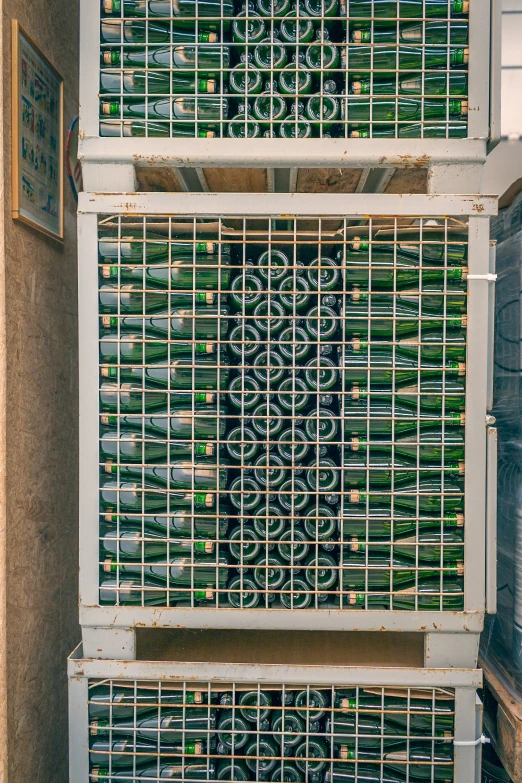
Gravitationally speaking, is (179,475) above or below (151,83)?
below

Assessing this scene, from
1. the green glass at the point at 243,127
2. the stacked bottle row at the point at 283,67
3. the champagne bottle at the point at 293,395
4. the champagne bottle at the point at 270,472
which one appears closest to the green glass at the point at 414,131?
the stacked bottle row at the point at 283,67

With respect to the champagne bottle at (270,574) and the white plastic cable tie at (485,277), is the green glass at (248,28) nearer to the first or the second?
the white plastic cable tie at (485,277)

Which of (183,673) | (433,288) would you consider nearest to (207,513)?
(183,673)

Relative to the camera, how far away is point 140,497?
147cm

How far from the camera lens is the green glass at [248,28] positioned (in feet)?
4.60

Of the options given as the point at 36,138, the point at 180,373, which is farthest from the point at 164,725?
the point at 36,138

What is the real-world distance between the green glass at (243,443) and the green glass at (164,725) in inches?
27.3

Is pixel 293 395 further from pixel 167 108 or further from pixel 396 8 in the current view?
pixel 396 8

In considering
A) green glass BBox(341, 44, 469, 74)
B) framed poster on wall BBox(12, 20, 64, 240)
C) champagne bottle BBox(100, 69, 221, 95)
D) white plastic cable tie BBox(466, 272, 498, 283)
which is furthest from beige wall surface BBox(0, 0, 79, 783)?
white plastic cable tie BBox(466, 272, 498, 283)

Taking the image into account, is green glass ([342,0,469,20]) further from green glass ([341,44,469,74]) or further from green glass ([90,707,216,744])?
green glass ([90,707,216,744])

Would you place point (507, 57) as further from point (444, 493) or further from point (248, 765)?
point (248, 765)

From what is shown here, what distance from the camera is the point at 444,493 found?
1.43m

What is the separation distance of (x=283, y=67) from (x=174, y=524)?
49.4 inches

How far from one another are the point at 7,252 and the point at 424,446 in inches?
49.7
